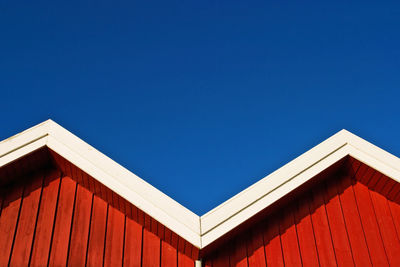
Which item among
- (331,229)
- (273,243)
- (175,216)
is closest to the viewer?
(175,216)

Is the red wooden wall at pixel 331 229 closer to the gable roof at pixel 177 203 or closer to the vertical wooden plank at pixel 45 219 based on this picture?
the gable roof at pixel 177 203

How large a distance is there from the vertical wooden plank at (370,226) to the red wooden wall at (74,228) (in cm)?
290

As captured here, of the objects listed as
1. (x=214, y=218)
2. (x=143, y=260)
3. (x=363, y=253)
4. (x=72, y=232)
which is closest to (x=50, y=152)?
(x=72, y=232)

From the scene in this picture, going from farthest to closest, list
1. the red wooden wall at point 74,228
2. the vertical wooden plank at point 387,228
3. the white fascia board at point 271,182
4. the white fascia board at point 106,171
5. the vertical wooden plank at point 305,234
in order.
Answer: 1. the vertical wooden plank at point 387,228
2. the vertical wooden plank at point 305,234
3. the white fascia board at point 271,182
4. the white fascia board at point 106,171
5. the red wooden wall at point 74,228

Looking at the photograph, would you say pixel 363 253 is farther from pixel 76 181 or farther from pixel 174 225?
pixel 76 181

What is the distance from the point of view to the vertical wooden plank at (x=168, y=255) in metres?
6.86

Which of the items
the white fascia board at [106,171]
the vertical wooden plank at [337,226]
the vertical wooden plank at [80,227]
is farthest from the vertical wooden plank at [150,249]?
the vertical wooden plank at [337,226]

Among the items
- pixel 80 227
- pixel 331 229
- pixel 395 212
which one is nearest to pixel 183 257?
pixel 80 227

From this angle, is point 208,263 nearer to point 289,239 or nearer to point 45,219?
point 289,239

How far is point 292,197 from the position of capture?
7.55 metres

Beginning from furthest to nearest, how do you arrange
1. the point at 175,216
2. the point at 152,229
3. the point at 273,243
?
the point at 273,243, the point at 152,229, the point at 175,216

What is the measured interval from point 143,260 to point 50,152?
239 centimetres

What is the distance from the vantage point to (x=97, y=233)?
6996 mm

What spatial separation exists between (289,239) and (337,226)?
0.87 metres
